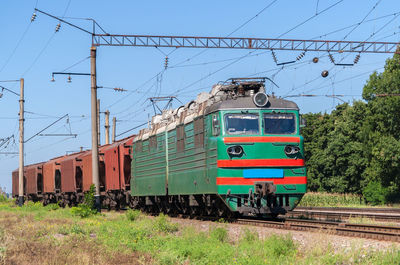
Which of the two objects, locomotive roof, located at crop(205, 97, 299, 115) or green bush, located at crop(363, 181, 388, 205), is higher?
locomotive roof, located at crop(205, 97, 299, 115)

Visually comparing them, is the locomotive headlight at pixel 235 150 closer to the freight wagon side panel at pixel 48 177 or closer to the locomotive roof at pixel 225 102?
the locomotive roof at pixel 225 102

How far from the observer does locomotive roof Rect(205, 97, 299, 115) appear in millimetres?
19094

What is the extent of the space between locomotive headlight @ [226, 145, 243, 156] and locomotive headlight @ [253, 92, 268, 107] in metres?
1.56

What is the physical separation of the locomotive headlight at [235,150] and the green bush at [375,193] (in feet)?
133

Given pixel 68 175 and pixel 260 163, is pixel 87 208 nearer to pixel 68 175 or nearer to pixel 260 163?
pixel 260 163

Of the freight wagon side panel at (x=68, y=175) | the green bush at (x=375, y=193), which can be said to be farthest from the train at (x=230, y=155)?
the green bush at (x=375, y=193)

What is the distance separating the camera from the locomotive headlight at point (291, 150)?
19.1 metres

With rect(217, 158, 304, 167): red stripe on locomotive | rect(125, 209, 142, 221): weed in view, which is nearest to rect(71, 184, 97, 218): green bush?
rect(125, 209, 142, 221): weed

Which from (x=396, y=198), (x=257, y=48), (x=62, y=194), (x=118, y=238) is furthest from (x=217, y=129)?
(x=396, y=198)

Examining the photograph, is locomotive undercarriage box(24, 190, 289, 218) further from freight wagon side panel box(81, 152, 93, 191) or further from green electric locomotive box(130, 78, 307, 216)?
freight wagon side panel box(81, 152, 93, 191)

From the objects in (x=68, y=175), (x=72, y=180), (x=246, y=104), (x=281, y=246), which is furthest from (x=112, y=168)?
(x=281, y=246)

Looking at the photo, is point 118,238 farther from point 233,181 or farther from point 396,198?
point 396,198

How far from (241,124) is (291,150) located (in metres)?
1.74

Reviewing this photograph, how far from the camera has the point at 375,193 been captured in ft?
189
